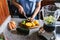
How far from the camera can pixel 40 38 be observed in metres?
0.89

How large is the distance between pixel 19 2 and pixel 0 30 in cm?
66

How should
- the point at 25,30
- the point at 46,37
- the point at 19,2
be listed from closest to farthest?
1. the point at 46,37
2. the point at 25,30
3. the point at 19,2

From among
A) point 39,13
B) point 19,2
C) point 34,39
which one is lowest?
point 34,39

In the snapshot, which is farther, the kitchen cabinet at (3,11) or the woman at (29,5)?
the woman at (29,5)

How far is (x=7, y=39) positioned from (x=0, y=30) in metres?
0.10

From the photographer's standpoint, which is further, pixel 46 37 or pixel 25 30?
pixel 25 30

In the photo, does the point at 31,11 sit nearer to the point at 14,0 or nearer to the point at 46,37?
the point at 14,0

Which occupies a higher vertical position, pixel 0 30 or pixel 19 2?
pixel 19 2

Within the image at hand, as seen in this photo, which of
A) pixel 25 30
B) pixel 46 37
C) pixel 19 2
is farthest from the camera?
pixel 19 2

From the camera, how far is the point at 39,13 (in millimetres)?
1620

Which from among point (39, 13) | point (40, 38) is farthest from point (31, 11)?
point (40, 38)

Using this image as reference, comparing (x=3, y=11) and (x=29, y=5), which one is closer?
(x=3, y=11)

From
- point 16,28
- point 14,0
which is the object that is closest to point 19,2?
point 14,0

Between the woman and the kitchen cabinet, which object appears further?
the woman
